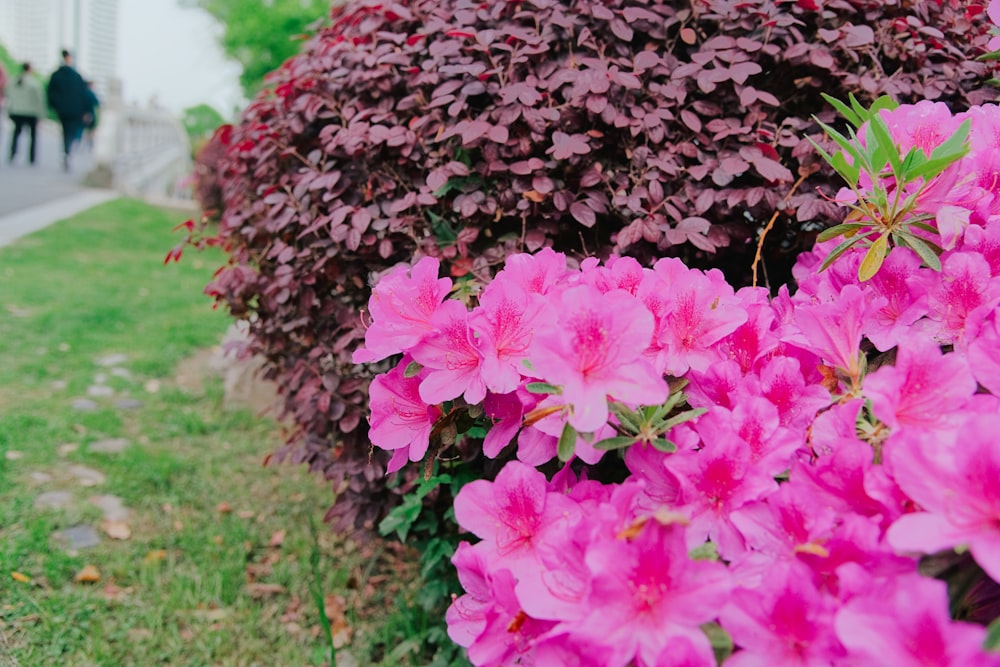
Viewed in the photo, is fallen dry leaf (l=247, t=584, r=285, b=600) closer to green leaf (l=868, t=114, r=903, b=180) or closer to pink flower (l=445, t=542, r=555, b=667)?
pink flower (l=445, t=542, r=555, b=667)

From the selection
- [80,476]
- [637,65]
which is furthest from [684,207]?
[80,476]

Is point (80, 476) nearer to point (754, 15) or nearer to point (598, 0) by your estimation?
point (598, 0)

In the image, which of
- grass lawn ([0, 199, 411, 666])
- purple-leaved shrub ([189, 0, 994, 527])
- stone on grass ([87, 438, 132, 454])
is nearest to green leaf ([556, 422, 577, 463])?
purple-leaved shrub ([189, 0, 994, 527])

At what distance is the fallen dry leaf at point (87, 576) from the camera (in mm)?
2213

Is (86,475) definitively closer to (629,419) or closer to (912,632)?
(629,419)

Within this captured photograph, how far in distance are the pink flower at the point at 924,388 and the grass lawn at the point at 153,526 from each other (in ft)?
4.91

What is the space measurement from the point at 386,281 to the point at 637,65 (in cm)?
91

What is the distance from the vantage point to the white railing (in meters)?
12.3

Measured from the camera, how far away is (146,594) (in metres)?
2.22

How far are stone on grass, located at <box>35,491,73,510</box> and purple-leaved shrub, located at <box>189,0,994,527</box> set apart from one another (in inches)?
49.4

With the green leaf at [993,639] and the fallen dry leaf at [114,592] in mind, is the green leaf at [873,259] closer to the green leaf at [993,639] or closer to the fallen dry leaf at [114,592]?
the green leaf at [993,639]

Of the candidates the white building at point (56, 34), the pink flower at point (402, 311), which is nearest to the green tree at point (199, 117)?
the white building at point (56, 34)

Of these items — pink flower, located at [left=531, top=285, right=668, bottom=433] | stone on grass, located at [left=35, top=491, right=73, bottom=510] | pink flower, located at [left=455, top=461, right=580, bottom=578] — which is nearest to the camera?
pink flower, located at [left=531, top=285, right=668, bottom=433]

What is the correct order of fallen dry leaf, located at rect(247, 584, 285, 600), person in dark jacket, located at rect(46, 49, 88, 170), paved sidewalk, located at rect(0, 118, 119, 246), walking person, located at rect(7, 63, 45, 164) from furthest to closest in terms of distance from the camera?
walking person, located at rect(7, 63, 45, 164) < person in dark jacket, located at rect(46, 49, 88, 170) < paved sidewalk, located at rect(0, 118, 119, 246) < fallen dry leaf, located at rect(247, 584, 285, 600)
